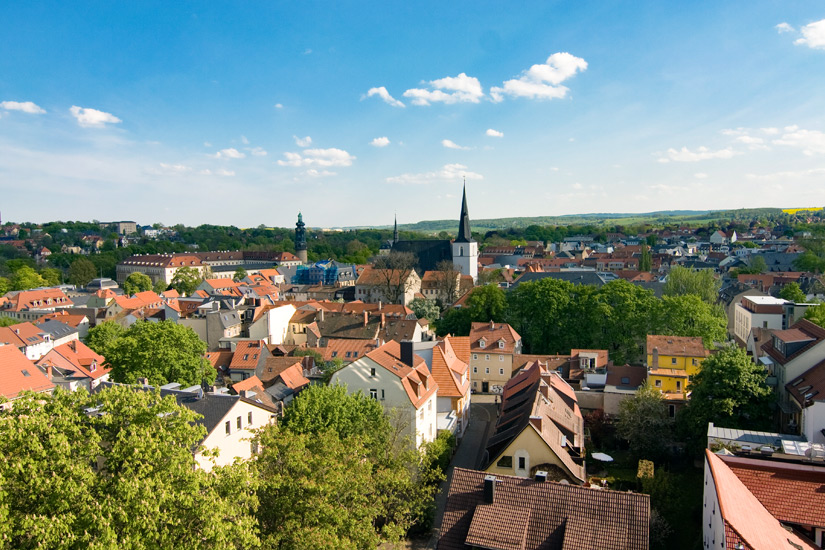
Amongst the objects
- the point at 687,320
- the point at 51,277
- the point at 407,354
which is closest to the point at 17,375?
the point at 407,354

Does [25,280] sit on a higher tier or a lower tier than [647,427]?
higher

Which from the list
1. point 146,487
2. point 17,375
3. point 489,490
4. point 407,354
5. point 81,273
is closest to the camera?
point 146,487

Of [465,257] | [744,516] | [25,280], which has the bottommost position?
[744,516]

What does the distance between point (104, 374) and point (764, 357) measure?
164ft

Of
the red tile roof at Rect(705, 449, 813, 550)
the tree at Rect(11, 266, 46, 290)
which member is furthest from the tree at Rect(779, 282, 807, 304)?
the tree at Rect(11, 266, 46, 290)

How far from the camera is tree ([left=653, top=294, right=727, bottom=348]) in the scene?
47.9 meters

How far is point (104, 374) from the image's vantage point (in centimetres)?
4897

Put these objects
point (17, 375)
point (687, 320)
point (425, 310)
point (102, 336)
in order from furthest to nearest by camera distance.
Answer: point (425, 310), point (102, 336), point (687, 320), point (17, 375)

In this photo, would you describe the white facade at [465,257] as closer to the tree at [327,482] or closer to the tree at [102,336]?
the tree at [102,336]

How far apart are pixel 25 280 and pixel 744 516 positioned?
121685 mm

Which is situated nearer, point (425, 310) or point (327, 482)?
point (327, 482)

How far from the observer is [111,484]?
1386 centimetres

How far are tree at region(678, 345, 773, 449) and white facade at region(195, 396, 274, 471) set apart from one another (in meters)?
22.2

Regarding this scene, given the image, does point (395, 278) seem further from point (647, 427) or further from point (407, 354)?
point (647, 427)
